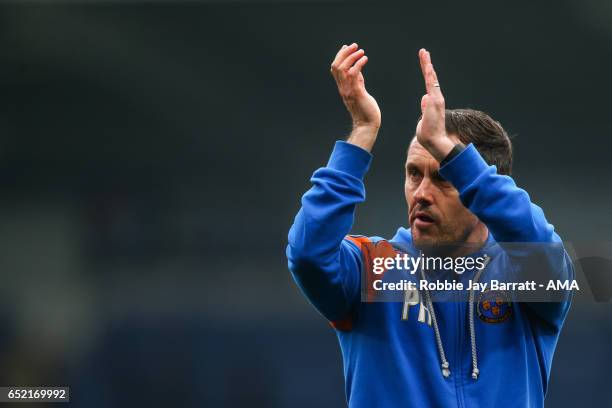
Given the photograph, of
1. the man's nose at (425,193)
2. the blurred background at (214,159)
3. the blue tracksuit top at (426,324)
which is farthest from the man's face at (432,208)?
the blurred background at (214,159)

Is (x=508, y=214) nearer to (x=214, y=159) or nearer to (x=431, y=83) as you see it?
(x=431, y=83)

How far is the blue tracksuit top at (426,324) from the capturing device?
3.99 ft

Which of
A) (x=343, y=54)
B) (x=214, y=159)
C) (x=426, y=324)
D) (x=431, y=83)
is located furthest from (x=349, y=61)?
(x=214, y=159)

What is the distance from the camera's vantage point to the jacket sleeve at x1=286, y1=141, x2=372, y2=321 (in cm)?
122

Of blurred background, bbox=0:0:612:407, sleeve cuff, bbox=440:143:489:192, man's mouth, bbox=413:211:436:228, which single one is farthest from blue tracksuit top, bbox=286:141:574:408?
blurred background, bbox=0:0:612:407

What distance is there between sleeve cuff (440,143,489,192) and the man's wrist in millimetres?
128

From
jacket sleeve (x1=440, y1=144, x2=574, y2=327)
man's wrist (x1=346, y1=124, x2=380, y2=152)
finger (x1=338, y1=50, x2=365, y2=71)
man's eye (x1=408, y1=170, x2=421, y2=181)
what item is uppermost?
finger (x1=338, y1=50, x2=365, y2=71)

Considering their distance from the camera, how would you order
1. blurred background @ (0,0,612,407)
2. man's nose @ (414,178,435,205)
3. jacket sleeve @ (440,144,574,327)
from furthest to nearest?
1. blurred background @ (0,0,612,407)
2. man's nose @ (414,178,435,205)
3. jacket sleeve @ (440,144,574,327)

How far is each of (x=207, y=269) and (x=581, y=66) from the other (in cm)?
158

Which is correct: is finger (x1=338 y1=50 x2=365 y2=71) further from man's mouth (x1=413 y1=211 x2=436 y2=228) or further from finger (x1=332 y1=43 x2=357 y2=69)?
man's mouth (x1=413 y1=211 x2=436 y2=228)

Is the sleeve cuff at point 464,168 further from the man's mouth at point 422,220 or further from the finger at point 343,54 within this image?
the finger at point 343,54

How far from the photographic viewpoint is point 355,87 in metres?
1.29

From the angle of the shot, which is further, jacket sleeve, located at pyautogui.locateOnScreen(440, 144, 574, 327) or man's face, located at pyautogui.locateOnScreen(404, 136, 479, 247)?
man's face, located at pyautogui.locateOnScreen(404, 136, 479, 247)

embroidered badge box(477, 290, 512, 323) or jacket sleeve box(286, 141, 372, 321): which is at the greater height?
jacket sleeve box(286, 141, 372, 321)
